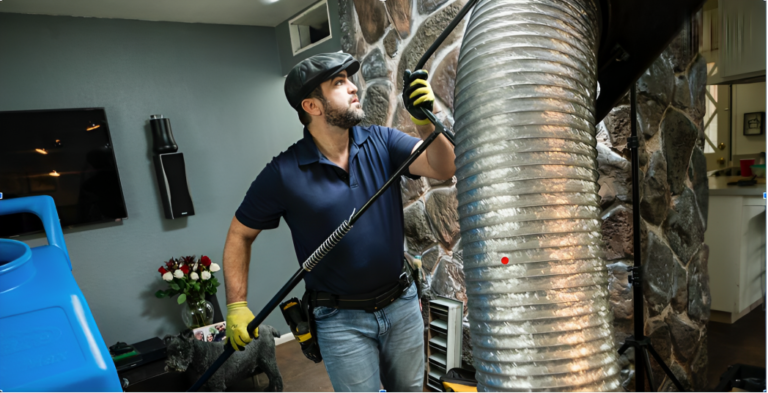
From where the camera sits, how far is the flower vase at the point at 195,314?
274 centimetres

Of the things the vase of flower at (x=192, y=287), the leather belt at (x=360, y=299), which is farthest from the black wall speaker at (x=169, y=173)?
the leather belt at (x=360, y=299)

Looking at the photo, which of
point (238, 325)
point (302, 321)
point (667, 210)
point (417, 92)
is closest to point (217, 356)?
point (238, 325)

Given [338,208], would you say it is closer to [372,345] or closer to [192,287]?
[372,345]

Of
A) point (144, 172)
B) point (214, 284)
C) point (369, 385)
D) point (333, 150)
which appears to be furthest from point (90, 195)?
point (369, 385)

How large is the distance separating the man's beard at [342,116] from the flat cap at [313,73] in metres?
0.07

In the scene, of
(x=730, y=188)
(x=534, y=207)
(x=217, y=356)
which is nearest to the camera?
(x=534, y=207)

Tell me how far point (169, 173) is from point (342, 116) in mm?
1949

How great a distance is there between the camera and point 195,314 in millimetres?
2748

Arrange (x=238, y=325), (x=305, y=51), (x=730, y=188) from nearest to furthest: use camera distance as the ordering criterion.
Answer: (x=238, y=325)
(x=730, y=188)
(x=305, y=51)

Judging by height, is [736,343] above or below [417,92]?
below

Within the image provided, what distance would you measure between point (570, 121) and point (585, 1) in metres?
0.27

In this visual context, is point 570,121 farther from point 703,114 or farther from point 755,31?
point 703,114

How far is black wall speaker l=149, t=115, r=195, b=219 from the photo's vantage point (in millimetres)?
2783

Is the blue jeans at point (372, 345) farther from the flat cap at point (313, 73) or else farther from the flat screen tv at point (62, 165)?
the flat screen tv at point (62, 165)
